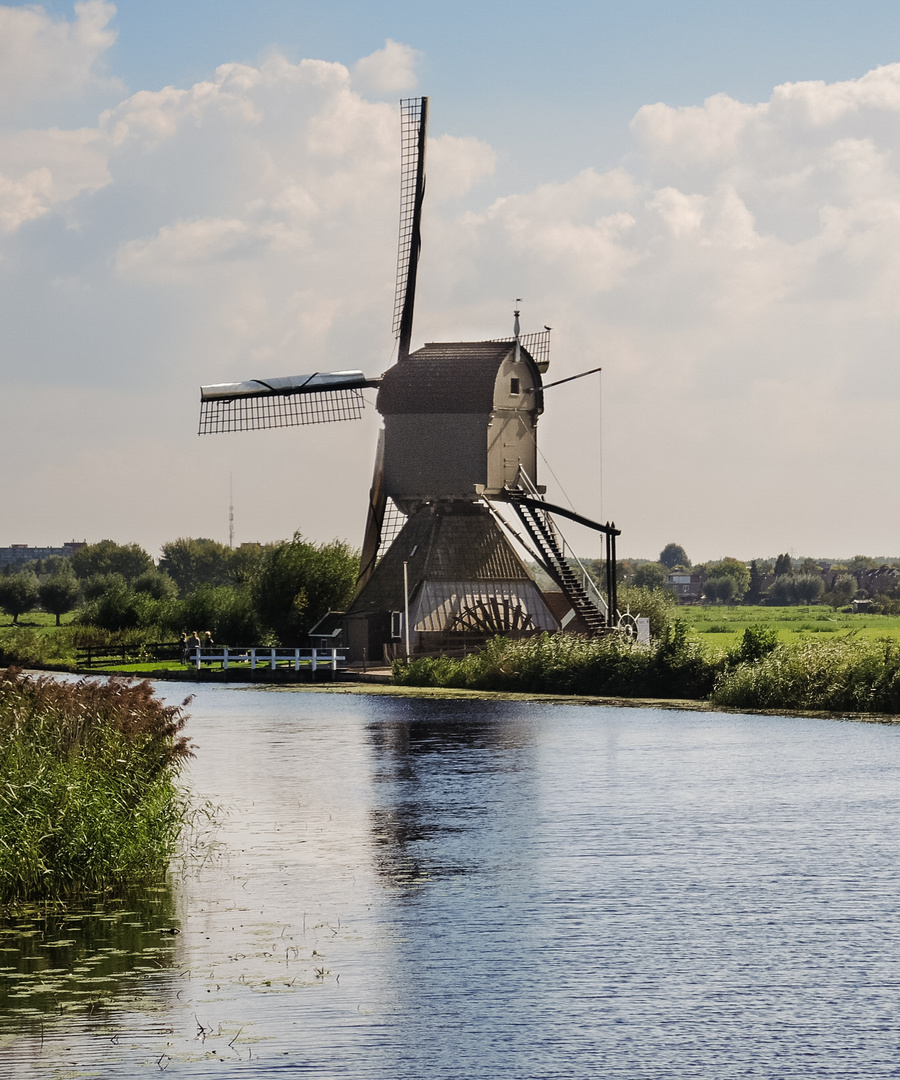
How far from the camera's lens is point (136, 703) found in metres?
17.0

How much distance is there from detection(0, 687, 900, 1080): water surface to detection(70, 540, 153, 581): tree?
163 meters

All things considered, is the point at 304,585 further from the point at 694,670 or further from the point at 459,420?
the point at 694,670

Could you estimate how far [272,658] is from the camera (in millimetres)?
54656

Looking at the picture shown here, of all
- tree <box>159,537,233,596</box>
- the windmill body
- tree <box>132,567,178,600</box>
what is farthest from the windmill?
tree <box>159,537,233,596</box>

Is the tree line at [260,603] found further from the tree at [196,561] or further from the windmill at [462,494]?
the tree at [196,561]

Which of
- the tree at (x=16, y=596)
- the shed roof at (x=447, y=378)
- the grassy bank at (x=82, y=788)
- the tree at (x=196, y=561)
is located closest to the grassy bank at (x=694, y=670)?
the shed roof at (x=447, y=378)

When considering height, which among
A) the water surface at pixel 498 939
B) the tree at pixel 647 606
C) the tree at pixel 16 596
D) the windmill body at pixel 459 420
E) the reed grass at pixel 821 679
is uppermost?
the windmill body at pixel 459 420

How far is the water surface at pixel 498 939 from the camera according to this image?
9.92 metres

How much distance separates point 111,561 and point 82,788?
172997 mm

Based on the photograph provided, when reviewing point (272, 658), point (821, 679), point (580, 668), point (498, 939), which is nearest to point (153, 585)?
point (272, 658)

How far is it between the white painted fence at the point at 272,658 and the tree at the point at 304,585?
66.8 inches

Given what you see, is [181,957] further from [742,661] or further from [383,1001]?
[742,661]

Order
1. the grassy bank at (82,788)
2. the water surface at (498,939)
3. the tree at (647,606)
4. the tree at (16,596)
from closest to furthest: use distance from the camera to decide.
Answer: the water surface at (498,939)
the grassy bank at (82,788)
the tree at (647,606)
the tree at (16,596)

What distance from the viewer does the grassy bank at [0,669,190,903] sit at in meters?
14.4
